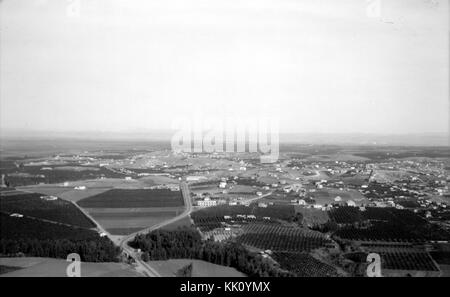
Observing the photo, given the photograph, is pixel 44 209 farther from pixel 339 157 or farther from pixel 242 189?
pixel 339 157

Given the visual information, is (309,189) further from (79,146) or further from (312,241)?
(79,146)

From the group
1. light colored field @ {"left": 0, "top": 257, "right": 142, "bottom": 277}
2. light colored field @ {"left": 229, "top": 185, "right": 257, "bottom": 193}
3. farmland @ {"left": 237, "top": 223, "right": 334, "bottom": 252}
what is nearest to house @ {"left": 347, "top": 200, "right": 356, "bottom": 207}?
farmland @ {"left": 237, "top": 223, "right": 334, "bottom": 252}

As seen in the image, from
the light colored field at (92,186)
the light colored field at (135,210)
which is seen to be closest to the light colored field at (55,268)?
the light colored field at (135,210)

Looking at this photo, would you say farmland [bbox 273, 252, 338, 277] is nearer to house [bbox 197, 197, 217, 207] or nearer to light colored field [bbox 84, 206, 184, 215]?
house [bbox 197, 197, 217, 207]

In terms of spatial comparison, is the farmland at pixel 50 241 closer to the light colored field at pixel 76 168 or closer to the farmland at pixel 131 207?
the farmland at pixel 131 207

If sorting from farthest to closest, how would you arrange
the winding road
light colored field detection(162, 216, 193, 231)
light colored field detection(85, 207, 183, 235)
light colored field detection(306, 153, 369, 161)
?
light colored field detection(306, 153, 369, 161), light colored field detection(85, 207, 183, 235), light colored field detection(162, 216, 193, 231), the winding road
